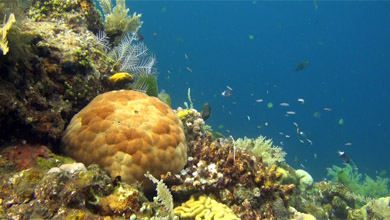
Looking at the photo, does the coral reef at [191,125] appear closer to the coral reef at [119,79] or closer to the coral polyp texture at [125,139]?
the coral polyp texture at [125,139]

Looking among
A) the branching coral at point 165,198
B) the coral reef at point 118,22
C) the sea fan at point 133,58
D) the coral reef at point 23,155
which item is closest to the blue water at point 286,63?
the coral reef at point 118,22

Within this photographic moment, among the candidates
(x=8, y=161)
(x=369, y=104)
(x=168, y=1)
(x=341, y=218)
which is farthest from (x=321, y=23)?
(x=8, y=161)

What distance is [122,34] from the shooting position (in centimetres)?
725

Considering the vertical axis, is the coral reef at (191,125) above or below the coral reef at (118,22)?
below

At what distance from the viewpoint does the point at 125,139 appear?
371cm

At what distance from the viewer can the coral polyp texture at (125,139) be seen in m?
3.61

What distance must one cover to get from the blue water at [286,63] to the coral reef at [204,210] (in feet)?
186

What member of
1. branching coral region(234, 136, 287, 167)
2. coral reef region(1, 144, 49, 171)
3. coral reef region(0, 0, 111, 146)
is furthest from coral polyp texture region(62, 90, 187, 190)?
branching coral region(234, 136, 287, 167)

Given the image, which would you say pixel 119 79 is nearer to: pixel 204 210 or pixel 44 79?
pixel 44 79

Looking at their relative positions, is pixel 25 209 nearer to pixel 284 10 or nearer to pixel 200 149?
pixel 200 149

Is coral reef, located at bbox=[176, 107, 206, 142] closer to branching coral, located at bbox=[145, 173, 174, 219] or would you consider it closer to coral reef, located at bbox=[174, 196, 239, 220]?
coral reef, located at bbox=[174, 196, 239, 220]

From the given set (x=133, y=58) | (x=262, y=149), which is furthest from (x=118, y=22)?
(x=262, y=149)

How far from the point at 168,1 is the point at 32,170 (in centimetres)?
12997

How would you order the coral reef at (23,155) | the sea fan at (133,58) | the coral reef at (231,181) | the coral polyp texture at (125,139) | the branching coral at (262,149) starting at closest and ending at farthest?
the coral reef at (23,155), the coral polyp texture at (125,139), the coral reef at (231,181), the sea fan at (133,58), the branching coral at (262,149)
